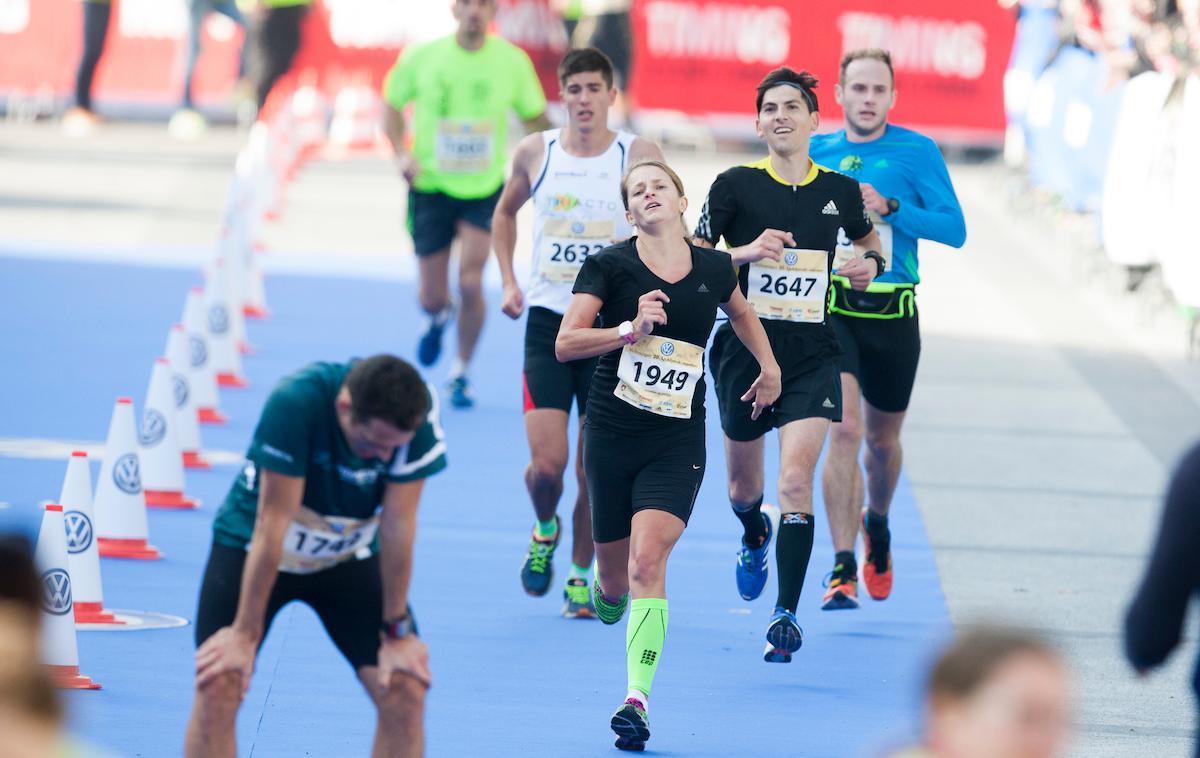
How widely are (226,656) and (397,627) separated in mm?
428

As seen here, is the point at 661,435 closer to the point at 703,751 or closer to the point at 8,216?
the point at 703,751

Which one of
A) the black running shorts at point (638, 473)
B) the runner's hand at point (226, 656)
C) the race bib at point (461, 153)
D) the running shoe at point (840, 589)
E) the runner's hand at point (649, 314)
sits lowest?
the running shoe at point (840, 589)

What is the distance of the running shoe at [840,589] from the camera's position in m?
8.24

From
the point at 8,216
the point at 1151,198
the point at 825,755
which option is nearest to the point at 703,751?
the point at 825,755

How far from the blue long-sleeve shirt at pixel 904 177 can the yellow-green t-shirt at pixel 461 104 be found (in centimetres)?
407

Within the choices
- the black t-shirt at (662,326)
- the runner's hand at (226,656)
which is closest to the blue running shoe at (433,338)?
the black t-shirt at (662,326)

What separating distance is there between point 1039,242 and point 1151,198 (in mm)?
6144

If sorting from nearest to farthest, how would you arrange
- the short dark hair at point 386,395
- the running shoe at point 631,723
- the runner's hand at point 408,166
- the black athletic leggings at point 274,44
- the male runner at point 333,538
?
the short dark hair at point 386,395 < the male runner at point 333,538 < the running shoe at point 631,723 < the runner's hand at point 408,166 < the black athletic leggings at point 274,44

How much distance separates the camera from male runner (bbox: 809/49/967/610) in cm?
820

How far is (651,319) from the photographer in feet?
21.6

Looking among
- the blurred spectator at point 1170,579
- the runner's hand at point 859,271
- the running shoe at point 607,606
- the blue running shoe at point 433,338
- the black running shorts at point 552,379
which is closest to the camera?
the blurred spectator at point 1170,579

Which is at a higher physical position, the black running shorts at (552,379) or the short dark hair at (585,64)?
the short dark hair at (585,64)

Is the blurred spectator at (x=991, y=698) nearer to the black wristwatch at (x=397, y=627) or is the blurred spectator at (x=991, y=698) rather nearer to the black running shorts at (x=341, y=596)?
the black wristwatch at (x=397, y=627)

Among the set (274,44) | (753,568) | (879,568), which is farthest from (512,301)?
(274,44)
